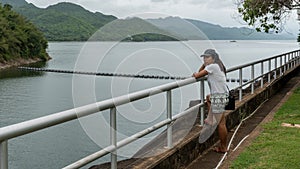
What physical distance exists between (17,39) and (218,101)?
92897 mm

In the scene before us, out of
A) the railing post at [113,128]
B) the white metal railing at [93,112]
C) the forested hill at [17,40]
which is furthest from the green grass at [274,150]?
the forested hill at [17,40]

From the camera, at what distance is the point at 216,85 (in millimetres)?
5898

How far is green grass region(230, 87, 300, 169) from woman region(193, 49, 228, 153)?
0.53 meters

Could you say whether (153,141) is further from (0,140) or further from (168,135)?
(0,140)

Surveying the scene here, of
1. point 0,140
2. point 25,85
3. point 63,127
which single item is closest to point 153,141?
point 0,140

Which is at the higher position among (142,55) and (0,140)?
(142,55)

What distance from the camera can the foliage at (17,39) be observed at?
88.8 m

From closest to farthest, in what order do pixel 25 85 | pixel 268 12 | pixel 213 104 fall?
1. pixel 213 104
2. pixel 268 12
3. pixel 25 85

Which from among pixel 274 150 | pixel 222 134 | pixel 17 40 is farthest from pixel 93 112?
pixel 17 40

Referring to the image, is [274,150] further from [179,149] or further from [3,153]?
[3,153]

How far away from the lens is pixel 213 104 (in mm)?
6016

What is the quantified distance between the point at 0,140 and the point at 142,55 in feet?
11.1

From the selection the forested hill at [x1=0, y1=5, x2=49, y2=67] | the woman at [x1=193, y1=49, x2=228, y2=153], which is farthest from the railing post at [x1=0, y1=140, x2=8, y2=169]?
the forested hill at [x1=0, y1=5, x2=49, y2=67]

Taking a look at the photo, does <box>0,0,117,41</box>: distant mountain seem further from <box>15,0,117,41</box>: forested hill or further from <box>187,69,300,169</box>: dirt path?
<box>187,69,300,169</box>: dirt path
